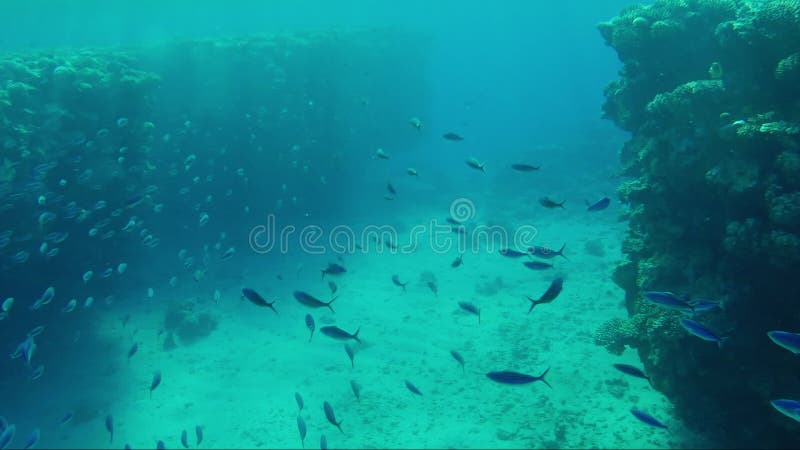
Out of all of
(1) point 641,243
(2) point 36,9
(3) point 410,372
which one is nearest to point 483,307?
(3) point 410,372

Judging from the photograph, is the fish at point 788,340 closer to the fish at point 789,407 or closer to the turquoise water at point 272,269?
the fish at point 789,407

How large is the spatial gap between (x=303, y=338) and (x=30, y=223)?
352 inches

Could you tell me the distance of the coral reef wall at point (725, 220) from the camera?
707cm

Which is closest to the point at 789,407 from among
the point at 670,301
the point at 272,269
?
the point at 670,301

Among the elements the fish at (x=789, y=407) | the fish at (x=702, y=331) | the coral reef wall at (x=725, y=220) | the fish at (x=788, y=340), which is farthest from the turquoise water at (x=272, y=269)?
the fish at (x=788, y=340)

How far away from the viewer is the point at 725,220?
8508mm

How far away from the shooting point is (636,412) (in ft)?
20.6

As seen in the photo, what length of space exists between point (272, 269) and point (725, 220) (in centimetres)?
1680

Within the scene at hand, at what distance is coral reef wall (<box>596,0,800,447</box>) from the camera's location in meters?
7.07

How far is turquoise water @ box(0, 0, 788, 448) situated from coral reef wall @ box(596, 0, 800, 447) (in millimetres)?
1321

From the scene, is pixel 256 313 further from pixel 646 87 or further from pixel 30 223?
pixel 646 87

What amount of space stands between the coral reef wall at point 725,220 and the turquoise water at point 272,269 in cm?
132

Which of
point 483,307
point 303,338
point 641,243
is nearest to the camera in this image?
point 641,243

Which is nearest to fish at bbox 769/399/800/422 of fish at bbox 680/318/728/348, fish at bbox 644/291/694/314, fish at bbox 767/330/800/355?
fish at bbox 767/330/800/355
